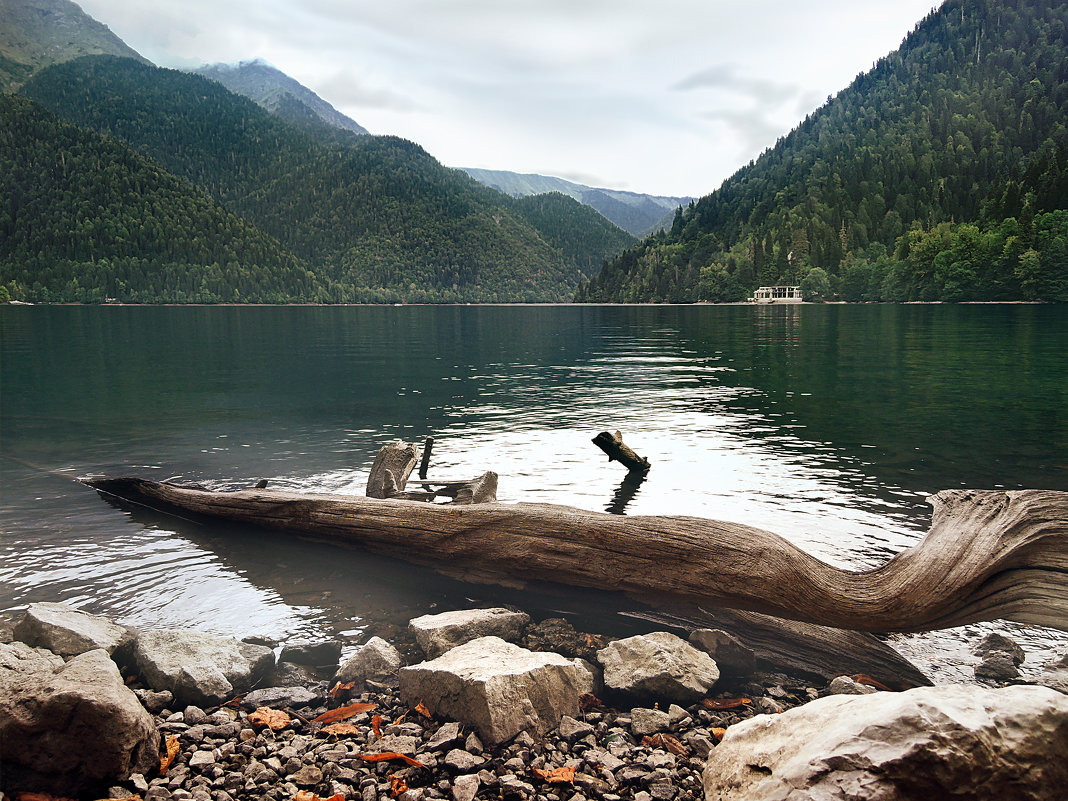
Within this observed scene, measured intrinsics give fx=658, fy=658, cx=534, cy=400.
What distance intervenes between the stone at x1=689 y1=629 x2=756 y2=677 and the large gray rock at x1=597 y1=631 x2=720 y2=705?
41cm

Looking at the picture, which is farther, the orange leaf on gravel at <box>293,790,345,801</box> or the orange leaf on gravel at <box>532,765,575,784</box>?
the orange leaf on gravel at <box>532,765,575,784</box>

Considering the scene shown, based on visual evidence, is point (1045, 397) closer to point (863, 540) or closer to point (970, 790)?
point (863, 540)

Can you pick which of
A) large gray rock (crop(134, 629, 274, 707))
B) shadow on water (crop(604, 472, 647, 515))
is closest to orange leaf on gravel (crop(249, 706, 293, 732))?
large gray rock (crop(134, 629, 274, 707))

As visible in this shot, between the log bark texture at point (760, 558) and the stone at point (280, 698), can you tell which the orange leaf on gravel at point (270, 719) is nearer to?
the stone at point (280, 698)

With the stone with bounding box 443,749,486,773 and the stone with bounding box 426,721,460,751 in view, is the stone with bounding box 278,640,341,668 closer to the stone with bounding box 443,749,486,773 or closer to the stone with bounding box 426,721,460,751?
the stone with bounding box 426,721,460,751

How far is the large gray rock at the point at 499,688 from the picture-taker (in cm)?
649

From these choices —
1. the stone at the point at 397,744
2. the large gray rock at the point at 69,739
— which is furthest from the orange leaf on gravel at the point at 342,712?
the large gray rock at the point at 69,739

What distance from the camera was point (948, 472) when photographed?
1859 cm

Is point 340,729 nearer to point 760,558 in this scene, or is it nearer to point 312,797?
point 312,797

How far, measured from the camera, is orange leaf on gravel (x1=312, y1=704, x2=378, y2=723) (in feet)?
23.3

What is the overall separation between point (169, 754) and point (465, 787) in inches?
116

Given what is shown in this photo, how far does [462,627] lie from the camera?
852cm

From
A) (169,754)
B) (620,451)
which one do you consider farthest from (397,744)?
(620,451)

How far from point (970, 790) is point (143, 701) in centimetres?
774
